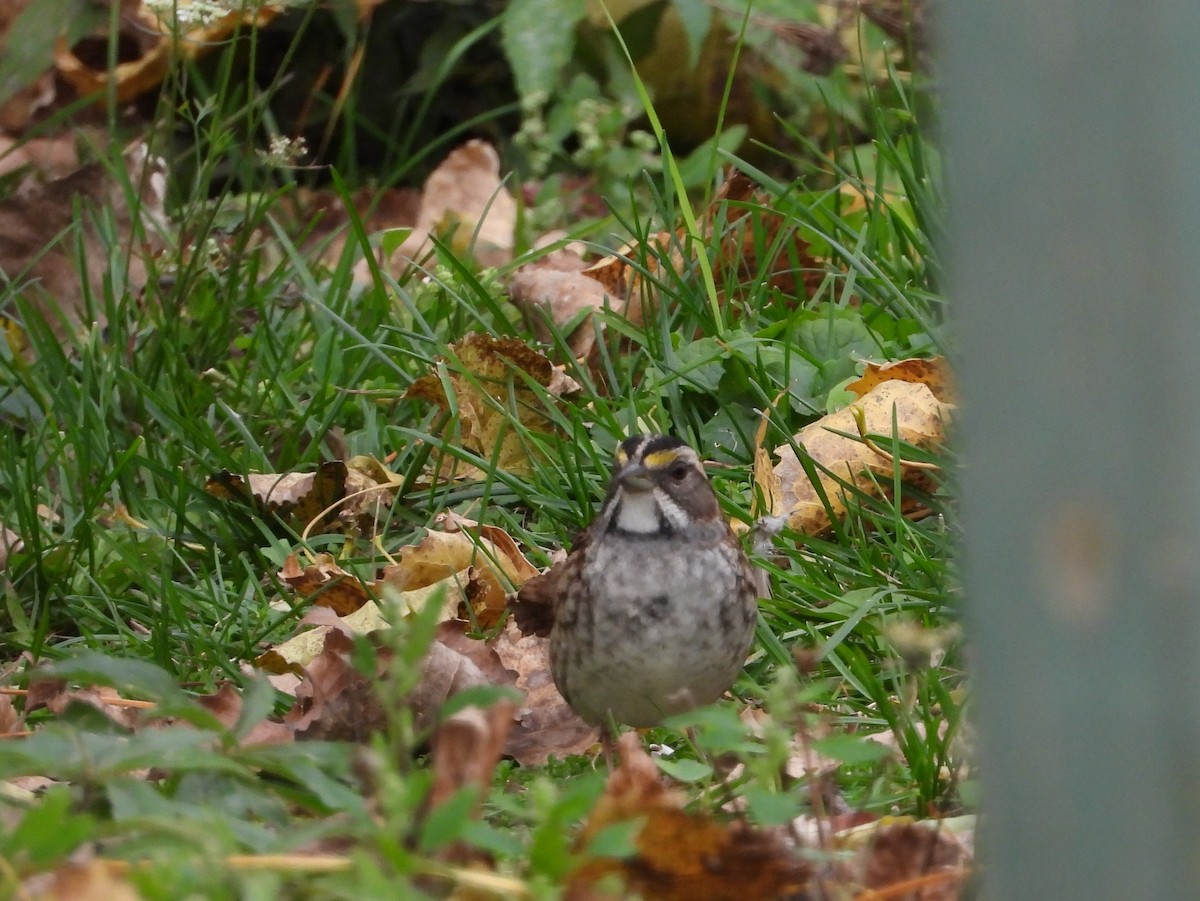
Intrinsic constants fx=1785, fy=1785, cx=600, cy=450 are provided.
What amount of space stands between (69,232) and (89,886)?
4.03m

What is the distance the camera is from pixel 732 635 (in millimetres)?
3303

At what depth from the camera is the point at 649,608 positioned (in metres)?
3.32

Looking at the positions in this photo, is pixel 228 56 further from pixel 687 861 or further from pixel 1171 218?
pixel 1171 218

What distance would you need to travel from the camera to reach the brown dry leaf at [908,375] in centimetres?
437

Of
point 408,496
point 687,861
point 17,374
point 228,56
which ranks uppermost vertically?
point 228,56

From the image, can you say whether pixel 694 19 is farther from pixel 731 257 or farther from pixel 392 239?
pixel 731 257

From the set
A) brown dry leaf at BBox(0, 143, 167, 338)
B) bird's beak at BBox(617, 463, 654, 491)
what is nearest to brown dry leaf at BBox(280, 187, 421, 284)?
brown dry leaf at BBox(0, 143, 167, 338)

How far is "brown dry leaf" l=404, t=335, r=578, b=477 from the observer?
14.9 ft

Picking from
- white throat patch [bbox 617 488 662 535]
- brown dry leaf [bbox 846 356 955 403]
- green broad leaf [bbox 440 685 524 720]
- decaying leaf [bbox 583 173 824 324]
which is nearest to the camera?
green broad leaf [bbox 440 685 524 720]

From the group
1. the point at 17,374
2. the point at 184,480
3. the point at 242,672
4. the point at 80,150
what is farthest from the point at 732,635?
the point at 80,150

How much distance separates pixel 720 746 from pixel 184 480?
2.50m

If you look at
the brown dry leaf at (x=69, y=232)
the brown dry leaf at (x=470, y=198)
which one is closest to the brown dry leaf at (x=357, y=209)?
the brown dry leaf at (x=470, y=198)

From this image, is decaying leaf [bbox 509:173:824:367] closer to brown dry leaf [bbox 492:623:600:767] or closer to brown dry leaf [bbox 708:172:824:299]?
brown dry leaf [bbox 708:172:824:299]

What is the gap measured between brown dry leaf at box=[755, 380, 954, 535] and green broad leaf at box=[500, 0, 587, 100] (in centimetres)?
274
